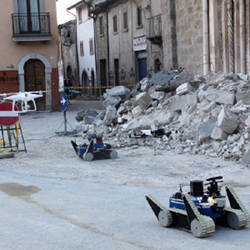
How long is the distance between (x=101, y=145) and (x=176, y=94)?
4.26 m

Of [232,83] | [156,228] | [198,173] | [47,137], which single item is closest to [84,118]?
[47,137]

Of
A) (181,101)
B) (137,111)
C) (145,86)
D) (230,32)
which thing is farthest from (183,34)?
(181,101)

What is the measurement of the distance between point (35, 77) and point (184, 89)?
480 inches

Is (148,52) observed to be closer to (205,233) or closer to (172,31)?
(172,31)

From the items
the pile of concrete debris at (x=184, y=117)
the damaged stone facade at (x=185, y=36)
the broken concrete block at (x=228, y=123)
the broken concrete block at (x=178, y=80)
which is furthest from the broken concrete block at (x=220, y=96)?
the damaged stone facade at (x=185, y=36)

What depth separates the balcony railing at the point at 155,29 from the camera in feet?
79.5

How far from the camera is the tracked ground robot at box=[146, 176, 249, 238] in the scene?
5.01 meters

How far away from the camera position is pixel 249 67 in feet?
51.9

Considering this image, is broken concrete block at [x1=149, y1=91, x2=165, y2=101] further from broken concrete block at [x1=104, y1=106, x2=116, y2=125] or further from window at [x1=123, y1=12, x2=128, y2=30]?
window at [x1=123, y1=12, x2=128, y2=30]

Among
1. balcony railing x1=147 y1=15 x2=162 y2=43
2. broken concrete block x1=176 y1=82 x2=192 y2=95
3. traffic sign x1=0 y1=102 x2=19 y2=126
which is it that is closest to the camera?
traffic sign x1=0 y1=102 x2=19 y2=126

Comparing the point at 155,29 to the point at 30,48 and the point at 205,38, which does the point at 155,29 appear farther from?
the point at 205,38

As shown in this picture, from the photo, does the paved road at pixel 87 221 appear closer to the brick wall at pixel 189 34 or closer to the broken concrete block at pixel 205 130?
A: the broken concrete block at pixel 205 130

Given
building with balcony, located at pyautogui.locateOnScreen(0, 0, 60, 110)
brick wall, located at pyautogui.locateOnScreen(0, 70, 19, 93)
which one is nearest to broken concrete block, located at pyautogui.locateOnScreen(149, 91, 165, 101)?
building with balcony, located at pyautogui.locateOnScreen(0, 0, 60, 110)

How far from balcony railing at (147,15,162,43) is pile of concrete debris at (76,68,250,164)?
25.2 feet
